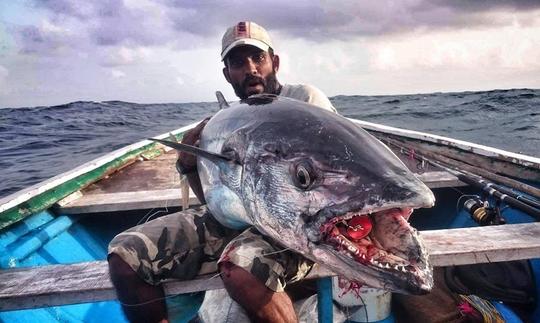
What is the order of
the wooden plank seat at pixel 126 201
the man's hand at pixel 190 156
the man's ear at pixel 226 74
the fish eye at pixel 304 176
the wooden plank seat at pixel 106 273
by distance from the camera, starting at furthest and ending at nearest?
1. the wooden plank seat at pixel 126 201
2. the man's ear at pixel 226 74
3. the man's hand at pixel 190 156
4. the wooden plank seat at pixel 106 273
5. the fish eye at pixel 304 176

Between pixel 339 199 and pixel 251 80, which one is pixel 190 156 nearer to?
pixel 251 80

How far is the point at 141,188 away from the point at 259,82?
2.11 meters

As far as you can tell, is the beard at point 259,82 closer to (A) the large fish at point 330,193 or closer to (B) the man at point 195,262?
(B) the man at point 195,262

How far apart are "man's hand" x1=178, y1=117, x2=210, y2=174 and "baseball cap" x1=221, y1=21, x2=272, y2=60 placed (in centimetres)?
85

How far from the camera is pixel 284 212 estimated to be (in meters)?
1.49

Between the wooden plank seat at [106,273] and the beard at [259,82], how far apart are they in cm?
163

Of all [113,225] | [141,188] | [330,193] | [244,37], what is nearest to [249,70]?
[244,37]

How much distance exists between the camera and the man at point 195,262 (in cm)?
177

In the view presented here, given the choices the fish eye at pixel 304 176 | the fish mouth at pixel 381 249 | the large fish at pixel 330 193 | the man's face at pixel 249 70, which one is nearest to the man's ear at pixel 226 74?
the man's face at pixel 249 70

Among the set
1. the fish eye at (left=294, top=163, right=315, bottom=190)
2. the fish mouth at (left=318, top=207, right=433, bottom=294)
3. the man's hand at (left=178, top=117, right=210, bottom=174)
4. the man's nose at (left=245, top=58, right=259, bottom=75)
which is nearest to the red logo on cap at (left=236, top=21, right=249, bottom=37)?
the man's nose at (left=245, top=58, right=259, bottom=75)

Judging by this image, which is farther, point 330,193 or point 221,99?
point 221,99

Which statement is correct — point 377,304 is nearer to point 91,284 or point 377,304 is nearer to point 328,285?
point 328,285

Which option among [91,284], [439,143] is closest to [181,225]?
[91,284]

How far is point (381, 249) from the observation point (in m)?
1.34
